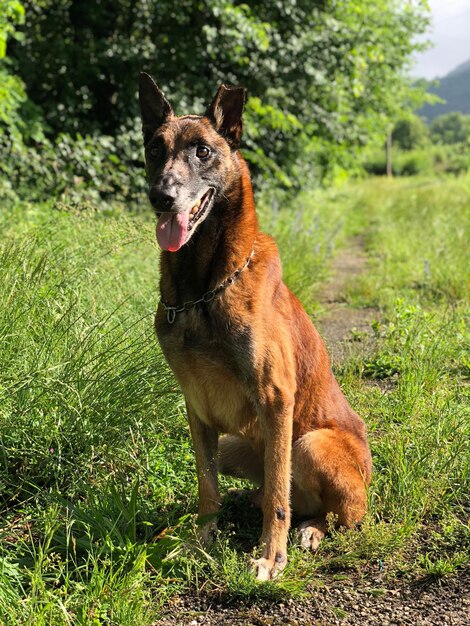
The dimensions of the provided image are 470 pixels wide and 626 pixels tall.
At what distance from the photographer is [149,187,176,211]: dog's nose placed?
2615 millimetres

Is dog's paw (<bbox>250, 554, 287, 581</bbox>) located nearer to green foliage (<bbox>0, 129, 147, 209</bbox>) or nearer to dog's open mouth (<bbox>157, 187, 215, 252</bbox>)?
dog's open mouth (<bbox>157, 187, 215, 252</bbox>)

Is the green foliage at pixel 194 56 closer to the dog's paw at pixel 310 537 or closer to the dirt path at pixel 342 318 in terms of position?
the dirt path at pixel 342 318

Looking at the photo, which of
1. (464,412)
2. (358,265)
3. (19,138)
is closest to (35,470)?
(464,412)

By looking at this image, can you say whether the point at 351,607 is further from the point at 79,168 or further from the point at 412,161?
the point at 412,161

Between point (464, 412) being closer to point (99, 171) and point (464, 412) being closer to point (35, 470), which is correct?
point (35, 470)

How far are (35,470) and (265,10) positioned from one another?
9026mm

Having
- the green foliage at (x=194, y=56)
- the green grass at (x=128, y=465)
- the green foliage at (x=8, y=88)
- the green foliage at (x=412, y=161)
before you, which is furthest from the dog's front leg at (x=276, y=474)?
the green foliage at (x=412, y=161)

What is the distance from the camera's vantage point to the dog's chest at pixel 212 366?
274cm

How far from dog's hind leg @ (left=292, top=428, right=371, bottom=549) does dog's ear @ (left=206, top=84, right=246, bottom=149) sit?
1408 millimetres

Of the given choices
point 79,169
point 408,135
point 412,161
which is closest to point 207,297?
point 79,169

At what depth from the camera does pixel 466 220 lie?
416 inches

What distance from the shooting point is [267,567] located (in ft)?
9.03

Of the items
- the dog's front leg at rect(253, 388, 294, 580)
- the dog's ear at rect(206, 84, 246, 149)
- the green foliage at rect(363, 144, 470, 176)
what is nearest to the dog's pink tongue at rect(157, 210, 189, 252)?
the dog's ear at rect(206, 84, 246, 149)

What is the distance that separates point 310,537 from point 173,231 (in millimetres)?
1493
